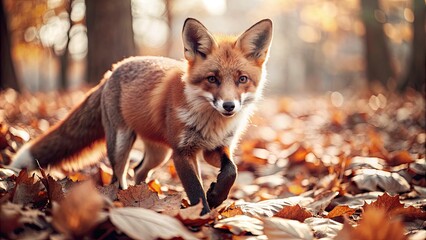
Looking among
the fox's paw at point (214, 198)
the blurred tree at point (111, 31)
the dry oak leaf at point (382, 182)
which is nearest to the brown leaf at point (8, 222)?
the fox's paw at point (214, 198)

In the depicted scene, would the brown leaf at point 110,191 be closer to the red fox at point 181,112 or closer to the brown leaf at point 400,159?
the red fox at point 181,112

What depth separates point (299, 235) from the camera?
2.11m

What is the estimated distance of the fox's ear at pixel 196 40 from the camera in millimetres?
3658

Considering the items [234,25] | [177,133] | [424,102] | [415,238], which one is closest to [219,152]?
[177,133]

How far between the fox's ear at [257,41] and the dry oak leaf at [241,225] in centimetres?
179

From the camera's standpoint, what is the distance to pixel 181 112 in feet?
11.7

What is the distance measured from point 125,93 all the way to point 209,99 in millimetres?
1093

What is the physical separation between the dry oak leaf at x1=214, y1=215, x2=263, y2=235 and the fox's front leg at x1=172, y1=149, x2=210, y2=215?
57cm

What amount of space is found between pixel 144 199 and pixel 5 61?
1176cm

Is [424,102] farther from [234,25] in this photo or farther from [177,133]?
[234,25]

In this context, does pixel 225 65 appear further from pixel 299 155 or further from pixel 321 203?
pixel 299 155

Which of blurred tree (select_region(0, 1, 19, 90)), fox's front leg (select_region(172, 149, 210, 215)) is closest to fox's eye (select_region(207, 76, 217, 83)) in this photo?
fox's front leg (select_region(172, 149, 210, 215))

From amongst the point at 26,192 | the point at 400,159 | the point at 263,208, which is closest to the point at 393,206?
the point at 263,208

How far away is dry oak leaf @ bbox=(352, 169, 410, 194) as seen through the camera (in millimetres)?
3668
